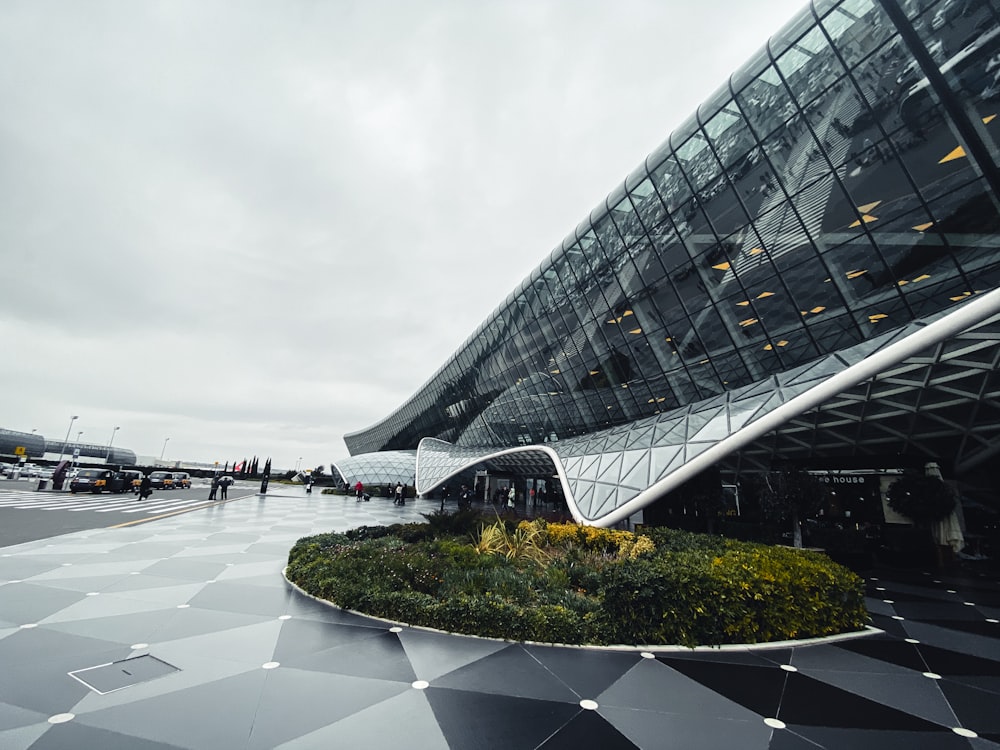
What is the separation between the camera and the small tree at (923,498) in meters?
16.9

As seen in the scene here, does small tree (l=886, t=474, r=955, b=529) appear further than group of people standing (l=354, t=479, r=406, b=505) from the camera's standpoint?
No

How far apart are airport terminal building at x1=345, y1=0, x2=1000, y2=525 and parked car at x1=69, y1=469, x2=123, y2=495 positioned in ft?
111

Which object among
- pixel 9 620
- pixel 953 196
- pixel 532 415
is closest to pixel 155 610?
pixel 9 620

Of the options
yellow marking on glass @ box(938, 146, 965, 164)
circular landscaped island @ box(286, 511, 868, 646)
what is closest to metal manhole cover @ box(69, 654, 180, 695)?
circular landscaped island @ box(286, 511, 868, 646)

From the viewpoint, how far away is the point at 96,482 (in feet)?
103

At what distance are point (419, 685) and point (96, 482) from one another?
39447 millimetres

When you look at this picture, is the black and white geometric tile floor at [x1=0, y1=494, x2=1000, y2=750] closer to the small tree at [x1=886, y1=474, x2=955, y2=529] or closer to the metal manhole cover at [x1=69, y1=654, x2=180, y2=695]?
the metal manhole cover at [x1=69, y1=654, x2=180, y2=695]

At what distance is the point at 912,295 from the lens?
14164 mm

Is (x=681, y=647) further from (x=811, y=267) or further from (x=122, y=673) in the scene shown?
(x=811, y=267)

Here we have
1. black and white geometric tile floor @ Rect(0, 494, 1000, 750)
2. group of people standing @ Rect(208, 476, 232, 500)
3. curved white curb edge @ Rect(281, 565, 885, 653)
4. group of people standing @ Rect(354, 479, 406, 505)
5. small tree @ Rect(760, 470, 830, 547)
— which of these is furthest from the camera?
group of people standing @ Rect(354, 479, 406, 505)

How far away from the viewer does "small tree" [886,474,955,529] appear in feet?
55.4

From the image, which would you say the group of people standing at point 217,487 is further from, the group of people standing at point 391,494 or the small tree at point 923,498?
the small tree at point 923,498

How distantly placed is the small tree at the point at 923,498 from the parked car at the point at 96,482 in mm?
47926

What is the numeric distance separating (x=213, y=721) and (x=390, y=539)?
9538 millimetres
